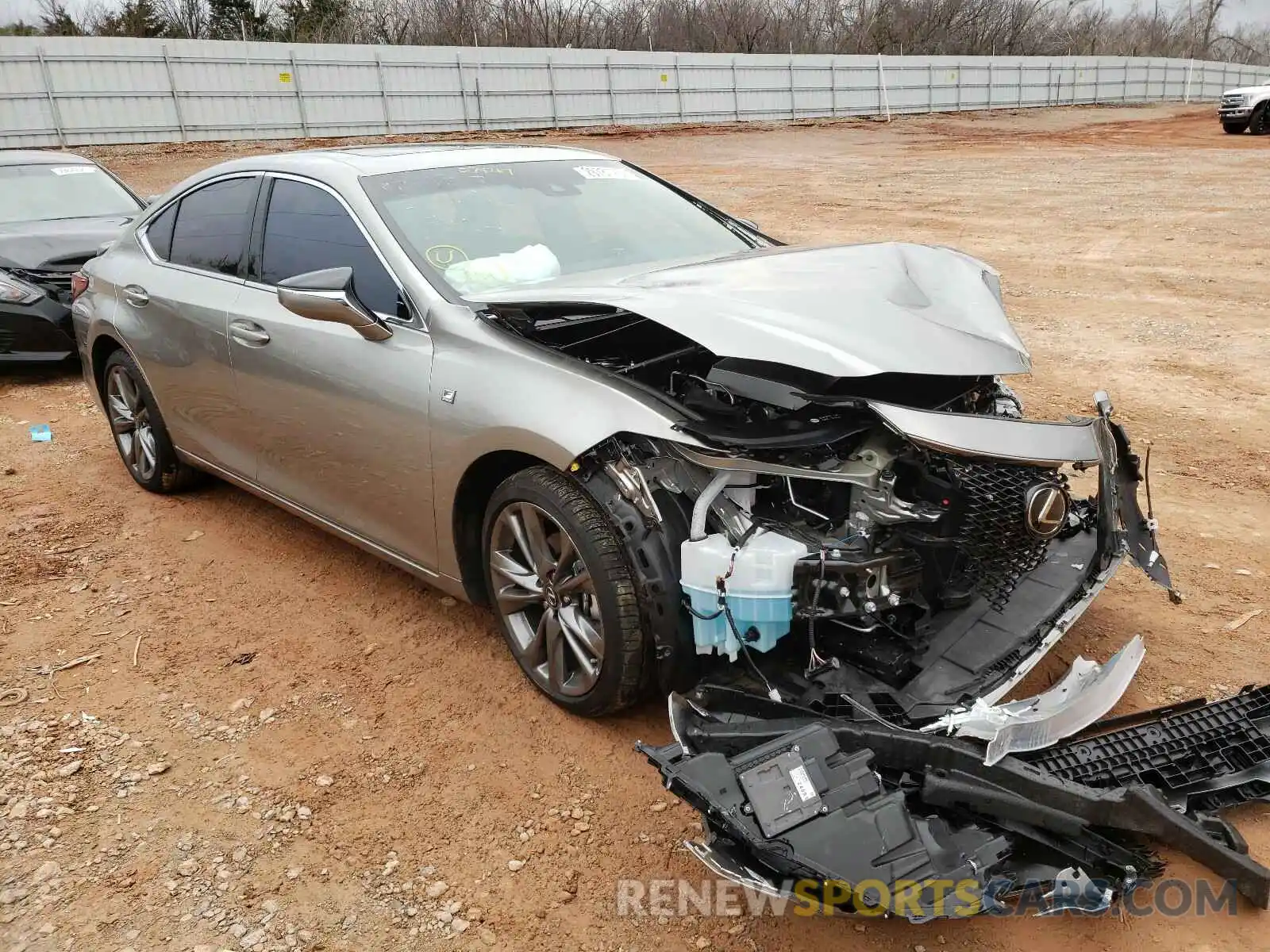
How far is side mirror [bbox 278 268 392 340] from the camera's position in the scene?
3.28 m

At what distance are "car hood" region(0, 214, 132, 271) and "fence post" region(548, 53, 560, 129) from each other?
78.9ft

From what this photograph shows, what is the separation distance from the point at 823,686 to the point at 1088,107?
49.2 m

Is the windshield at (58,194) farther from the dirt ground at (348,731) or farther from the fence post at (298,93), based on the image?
the fence post at (298,93)

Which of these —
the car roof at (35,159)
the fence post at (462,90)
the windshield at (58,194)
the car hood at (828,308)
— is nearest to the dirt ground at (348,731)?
the car hood at (828,308)

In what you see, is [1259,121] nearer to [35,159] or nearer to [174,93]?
[174,93]

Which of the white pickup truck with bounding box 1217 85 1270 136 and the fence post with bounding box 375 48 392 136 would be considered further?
the fence post with bounding box 375 48 392 136

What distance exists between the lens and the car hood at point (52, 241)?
795 cm

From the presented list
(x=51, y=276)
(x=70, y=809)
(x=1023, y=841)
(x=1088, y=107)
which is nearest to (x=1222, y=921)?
(x=1023, y=841)

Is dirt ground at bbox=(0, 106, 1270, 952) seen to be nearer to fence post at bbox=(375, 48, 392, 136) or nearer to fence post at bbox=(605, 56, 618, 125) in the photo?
fence post at bbox=(375, 48, 392, 136)

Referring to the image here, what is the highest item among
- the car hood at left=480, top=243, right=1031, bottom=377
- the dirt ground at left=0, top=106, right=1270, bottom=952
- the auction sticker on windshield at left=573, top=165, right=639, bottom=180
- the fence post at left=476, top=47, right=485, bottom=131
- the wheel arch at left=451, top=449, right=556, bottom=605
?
the fence post at left=476, top=47, right=485, bottom=131

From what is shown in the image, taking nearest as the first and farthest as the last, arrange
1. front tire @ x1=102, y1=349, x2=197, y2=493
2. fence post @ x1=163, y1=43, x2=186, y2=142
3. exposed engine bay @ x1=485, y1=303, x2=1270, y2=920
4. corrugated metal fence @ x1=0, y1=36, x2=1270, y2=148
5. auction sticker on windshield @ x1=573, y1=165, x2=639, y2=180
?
exposed engine bay @ x1=485, y1=303, x2=1270, y2=920
auction sticker on windshield @ x1=573, y1=165, x2=639, y2=180
front tire @ x1=102, y1=349, x2=197, y2=493
corrugated metal fence @ x1=0, y1=36, x2=1270, y2=148
fence post @ x1=163, y1=43, x2=186, y2=142

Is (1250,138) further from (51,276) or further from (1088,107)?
(51,276)

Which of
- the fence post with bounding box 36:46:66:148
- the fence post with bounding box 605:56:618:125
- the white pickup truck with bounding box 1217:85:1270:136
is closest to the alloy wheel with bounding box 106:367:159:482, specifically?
the fence post with bounding box 36:46:66:148

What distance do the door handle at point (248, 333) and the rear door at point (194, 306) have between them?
95 mm
